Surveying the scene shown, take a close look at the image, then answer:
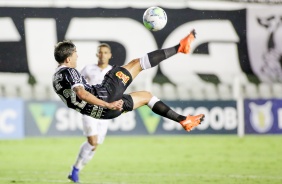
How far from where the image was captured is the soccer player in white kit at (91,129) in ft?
40.3

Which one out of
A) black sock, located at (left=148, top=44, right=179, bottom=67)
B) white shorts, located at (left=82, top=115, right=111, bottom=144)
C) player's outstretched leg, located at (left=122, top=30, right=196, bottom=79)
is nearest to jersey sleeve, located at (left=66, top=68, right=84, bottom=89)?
player's outstretched leg, located at (left=122, top=30, right=196, bottom=79)

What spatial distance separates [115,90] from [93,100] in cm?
56

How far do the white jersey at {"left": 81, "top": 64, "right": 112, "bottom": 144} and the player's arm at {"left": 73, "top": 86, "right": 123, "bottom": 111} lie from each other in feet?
7.57

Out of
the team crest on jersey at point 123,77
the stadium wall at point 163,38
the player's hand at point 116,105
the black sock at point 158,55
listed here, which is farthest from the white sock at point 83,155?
the stadium wall at point 163,38

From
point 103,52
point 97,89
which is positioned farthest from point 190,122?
point 103,52

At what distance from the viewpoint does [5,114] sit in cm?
1900

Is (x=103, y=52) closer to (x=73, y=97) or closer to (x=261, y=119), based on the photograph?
(x=73, y=97)

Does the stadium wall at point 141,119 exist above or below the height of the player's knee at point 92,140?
below

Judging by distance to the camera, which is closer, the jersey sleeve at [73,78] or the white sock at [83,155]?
the jersey sleeve at [73,78]

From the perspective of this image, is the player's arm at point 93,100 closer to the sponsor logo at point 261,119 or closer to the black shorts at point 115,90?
the black shorts at point 115,90

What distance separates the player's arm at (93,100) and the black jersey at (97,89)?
17 centimetres

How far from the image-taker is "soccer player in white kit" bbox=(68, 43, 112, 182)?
40.3ft

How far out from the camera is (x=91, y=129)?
1243 centimetres

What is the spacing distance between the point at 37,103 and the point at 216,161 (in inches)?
228
